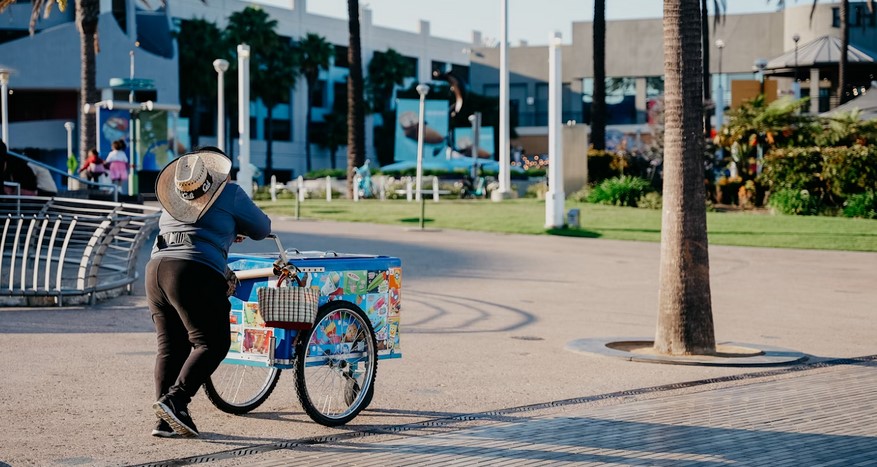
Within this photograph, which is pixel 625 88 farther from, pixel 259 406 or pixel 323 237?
pixel 259 406

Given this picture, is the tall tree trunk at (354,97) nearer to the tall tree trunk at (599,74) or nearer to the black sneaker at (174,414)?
the tall tree trunk at (599,74)

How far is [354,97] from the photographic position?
40.8 meters

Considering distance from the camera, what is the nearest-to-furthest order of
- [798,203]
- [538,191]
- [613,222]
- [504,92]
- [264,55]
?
1. [613,222]
2. [798,203]
3. [504,92]
4. [538,191]
5. [264,55]

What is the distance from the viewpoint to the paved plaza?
23.0 ft

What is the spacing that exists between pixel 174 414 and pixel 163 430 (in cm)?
19

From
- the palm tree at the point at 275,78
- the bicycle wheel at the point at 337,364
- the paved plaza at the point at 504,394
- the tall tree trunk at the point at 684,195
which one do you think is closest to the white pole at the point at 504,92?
the paved plaza at the point at 504,394

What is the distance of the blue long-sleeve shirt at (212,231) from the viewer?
717cm

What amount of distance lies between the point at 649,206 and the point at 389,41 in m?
62.7

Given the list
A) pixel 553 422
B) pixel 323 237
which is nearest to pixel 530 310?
pixel 553 422

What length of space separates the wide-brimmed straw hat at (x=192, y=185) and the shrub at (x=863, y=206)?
1058 inches

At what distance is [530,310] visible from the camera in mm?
14734

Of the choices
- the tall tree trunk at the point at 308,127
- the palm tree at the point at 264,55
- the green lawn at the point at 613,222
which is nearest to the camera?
the green lawn at the point at 613,222

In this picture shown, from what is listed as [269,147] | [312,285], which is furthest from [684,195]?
[269,147]

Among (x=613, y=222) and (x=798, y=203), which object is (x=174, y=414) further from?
(x=798, y=203)
